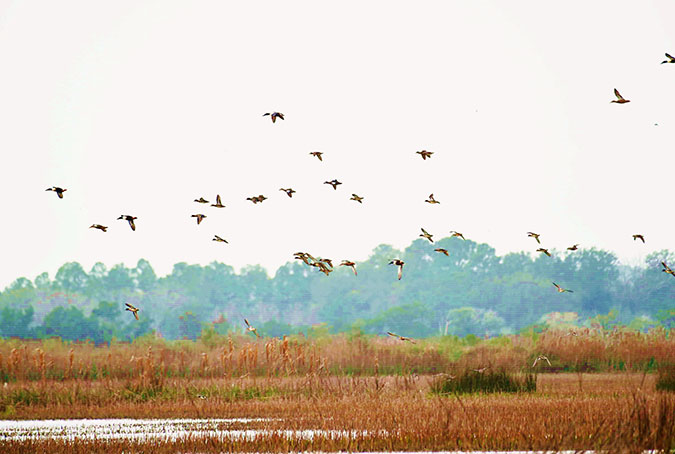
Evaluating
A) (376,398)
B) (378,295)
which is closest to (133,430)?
(376,398)

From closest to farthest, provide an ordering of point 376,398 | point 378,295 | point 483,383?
1. point 376,398
2. point 483,383
3. point 378,295

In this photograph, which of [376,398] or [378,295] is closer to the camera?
[376,398]

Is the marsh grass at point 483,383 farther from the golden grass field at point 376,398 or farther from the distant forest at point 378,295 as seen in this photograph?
the distant forest at point 378,295

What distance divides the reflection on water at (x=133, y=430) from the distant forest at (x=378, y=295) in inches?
2149

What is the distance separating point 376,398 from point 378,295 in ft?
220

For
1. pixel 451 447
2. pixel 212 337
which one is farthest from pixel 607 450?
pixel 212 337

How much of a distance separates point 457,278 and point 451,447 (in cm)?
7135

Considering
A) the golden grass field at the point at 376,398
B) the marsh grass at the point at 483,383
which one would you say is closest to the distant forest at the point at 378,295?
the golden grass field at the point at 376,398

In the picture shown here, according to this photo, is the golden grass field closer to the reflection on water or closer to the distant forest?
the reflection on water

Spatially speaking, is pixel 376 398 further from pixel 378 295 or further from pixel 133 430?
pixel 378 295

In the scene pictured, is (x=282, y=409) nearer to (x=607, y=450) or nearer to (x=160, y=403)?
(x=160, y=403)

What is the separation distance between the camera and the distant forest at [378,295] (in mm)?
78250

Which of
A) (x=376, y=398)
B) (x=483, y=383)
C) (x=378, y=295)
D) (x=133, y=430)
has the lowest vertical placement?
(x=133, y=430)

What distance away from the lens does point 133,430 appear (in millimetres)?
17031
